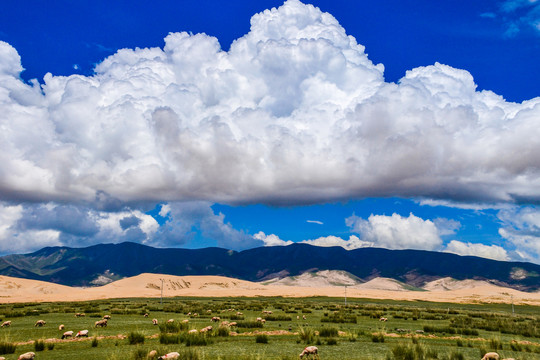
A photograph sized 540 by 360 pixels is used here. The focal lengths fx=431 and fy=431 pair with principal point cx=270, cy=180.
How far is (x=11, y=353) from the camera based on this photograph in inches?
726

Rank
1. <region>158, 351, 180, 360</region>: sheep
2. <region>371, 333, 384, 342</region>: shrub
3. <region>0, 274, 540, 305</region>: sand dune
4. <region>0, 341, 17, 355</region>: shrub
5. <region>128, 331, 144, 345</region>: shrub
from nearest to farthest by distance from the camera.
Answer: <region>158, 351, 180, 360</region>: sheep
<region>0, 341, 17, 355</region>: shrub
<region>128, 331, 144, 345</region>: shrub
<region>371, 333, 384, 342</region>: shrub
<region>0, 274, 540, 305</region>: sand dune

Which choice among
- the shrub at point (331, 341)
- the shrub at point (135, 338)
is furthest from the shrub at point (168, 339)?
the shrub at point (331, 341)

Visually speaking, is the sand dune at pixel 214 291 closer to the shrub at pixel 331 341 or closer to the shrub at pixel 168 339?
the shrub at pixel 331 341

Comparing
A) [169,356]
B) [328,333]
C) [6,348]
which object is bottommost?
[6,348]

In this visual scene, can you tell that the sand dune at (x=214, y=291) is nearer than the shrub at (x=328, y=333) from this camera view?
No

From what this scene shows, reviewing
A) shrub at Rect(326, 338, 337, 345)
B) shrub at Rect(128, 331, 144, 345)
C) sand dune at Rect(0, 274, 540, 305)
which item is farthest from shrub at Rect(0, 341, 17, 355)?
sand dune at Rect(0, 274, 540, 305)

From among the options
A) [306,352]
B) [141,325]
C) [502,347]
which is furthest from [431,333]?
[141,325]

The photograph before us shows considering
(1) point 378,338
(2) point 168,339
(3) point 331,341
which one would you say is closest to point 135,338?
(2) point 168,339

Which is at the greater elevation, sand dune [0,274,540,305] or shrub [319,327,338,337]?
shrub [319,327,338,337]

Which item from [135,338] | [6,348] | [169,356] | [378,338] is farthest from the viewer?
[378,338]

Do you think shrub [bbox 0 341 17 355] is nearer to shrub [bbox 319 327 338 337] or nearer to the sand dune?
shrub [bbox 319 327 338 337]

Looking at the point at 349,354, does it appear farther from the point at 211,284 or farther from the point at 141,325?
the point at 211,284

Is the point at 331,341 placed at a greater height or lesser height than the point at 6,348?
greater

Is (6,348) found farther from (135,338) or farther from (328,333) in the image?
(328,333)
